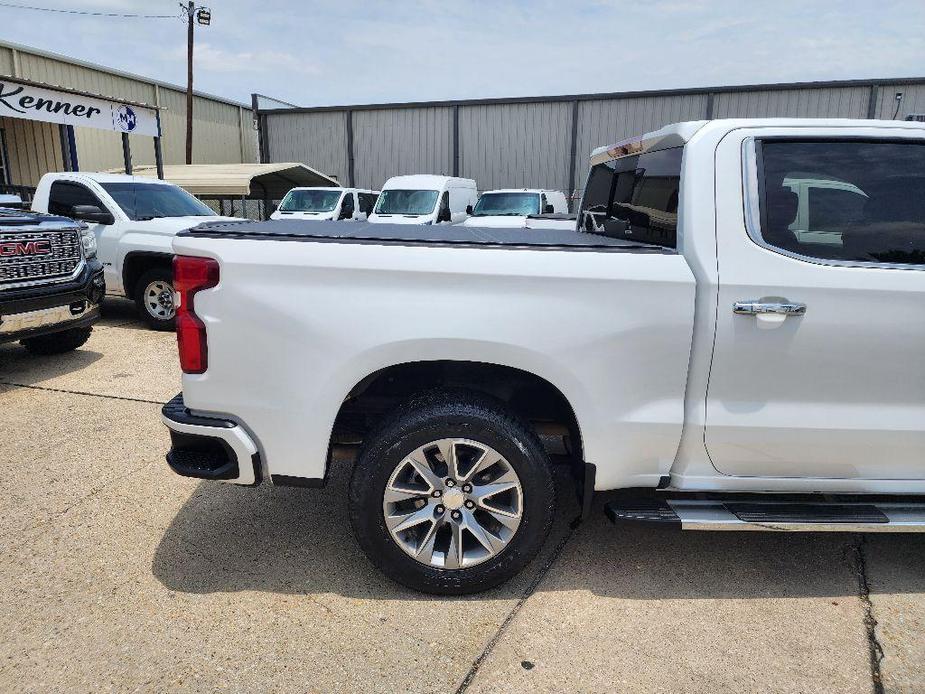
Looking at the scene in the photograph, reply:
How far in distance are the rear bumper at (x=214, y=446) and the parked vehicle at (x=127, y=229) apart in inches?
218

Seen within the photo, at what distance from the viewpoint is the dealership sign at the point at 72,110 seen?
11.0 metres

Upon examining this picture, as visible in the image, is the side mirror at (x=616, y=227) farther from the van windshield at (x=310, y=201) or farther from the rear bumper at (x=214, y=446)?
the van windshield at (x=310, y=201)

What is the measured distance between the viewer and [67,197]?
8.03 metres

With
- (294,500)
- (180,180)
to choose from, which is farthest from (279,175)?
(294,500)

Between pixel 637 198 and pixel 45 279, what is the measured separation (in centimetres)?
519

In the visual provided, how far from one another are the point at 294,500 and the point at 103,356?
13.9 ft

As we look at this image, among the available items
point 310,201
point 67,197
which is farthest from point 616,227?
point 310,201

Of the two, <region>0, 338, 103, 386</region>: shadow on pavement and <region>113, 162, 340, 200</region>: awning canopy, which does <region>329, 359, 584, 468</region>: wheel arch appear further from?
<region>113, 162, 340, 200</region>: awning canopy

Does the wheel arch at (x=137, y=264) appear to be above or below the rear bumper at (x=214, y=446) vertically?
above

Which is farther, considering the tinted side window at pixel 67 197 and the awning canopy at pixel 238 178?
the awning canopy at pixel 238 178

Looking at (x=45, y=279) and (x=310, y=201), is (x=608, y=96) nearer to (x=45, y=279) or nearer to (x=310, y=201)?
(x=310, y=201)

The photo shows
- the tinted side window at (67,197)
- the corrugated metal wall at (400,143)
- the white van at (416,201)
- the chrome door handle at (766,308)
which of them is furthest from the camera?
the corrugated metal wall at (400,143)

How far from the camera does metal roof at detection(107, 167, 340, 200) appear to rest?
16688mm

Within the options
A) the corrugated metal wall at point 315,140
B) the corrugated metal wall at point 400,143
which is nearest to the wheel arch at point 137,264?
the corrugated metal wall at point 400,143
